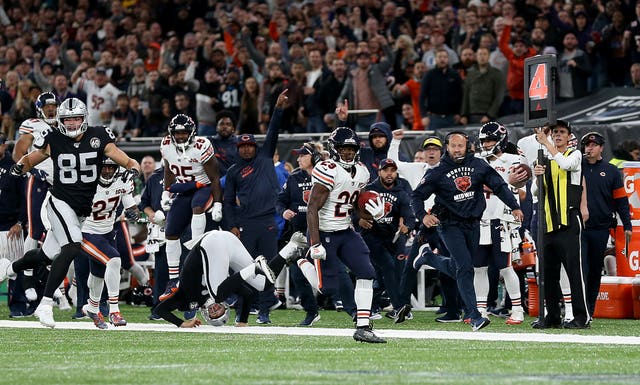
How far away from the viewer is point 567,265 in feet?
38.6

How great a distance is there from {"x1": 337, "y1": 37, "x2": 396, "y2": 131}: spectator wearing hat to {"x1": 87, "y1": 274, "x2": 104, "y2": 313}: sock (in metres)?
5.99

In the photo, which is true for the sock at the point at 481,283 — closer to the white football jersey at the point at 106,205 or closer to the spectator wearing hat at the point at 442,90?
the white football jersey at the point at 106,205

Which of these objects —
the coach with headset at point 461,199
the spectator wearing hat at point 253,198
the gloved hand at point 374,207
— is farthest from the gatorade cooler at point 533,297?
the gloved hand at point 374,207

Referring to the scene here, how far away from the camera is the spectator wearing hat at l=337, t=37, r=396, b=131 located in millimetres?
17938

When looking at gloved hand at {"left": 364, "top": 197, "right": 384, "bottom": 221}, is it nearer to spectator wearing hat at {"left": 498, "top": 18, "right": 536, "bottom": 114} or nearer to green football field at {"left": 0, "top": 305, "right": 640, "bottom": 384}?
green football field at {"left": 0, "top": 305, "right": 640, "bottom": 384}

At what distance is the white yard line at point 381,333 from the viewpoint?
10406mm

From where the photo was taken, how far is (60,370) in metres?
8.20

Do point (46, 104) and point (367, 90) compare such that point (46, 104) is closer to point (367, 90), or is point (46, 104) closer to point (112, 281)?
point (112, 281)

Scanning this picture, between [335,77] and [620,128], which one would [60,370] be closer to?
[620,128]

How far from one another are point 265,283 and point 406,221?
2.02m

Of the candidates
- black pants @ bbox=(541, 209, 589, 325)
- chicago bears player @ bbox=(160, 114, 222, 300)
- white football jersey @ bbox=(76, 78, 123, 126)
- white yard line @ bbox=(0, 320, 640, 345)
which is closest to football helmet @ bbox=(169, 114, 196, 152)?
chicago bears player @ bbox=(160, 114, 222, 300)

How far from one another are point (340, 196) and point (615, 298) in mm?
3930

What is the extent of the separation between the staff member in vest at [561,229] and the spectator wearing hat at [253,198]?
3.07 m

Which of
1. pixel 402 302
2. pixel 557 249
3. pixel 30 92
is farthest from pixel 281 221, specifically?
pixel 30 92
